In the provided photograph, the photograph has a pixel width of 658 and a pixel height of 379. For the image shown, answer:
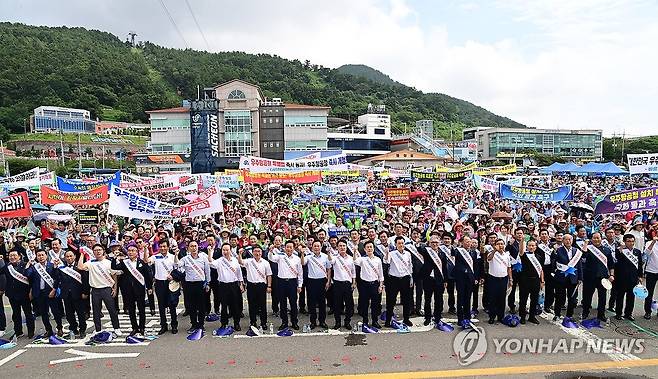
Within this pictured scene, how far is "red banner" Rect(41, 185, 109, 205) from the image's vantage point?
14.8 meters

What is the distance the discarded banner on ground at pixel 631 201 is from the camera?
11.2m

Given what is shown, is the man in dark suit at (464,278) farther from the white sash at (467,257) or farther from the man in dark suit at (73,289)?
the man in dark suit at (73,289)

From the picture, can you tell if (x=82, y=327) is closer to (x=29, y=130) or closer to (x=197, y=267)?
(x=197, y=267)

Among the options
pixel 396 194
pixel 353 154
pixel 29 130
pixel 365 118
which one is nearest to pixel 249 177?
pixel 396 194

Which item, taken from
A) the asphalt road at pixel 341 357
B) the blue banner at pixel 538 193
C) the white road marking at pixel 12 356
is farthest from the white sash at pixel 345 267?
the blue banner at pixel 538 193

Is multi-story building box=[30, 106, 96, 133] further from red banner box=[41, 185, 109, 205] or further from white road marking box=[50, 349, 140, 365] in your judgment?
white road marking box=[50, 349, 140, 365]

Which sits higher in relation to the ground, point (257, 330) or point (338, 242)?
point (338, 242)

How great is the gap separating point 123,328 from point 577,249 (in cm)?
741

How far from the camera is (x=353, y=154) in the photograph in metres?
83.7

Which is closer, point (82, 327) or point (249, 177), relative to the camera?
point (82, 327)

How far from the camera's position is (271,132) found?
232 ft

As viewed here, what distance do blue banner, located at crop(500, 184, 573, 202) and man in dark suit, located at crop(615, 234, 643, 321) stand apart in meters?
8.39

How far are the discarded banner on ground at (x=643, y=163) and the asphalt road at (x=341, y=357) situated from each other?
537 inches

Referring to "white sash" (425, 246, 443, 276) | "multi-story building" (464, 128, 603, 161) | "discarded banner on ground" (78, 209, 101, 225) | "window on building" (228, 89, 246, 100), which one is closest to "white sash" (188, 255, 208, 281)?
"white sash" (425, 246, 443, 276)
